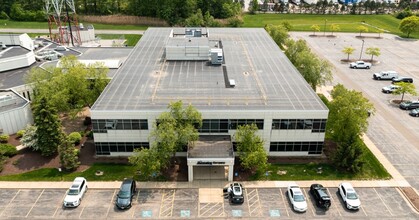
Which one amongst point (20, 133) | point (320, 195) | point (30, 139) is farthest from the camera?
point (20, 133)

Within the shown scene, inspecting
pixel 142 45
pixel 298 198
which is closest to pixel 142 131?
pixel 298 198

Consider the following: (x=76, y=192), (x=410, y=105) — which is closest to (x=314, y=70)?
(x=410, y=105)

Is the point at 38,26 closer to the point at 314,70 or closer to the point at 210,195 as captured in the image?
the point at 314,70

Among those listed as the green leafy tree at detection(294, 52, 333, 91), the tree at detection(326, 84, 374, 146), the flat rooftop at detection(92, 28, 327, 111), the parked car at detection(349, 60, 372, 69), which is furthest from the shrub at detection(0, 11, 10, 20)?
the tree at detection(326, 84, 374, 146)

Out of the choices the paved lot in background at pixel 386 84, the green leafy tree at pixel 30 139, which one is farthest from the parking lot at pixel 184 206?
the green leafy tree at pixel 30 139

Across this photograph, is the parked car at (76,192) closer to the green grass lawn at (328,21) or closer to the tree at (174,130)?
the tree at (174,130)

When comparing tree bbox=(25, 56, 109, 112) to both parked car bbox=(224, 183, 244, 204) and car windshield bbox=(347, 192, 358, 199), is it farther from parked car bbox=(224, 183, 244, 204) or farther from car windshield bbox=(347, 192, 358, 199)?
car windshield bbox=(347, 192, 358, 199)

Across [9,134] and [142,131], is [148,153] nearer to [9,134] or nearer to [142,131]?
[142,131]
